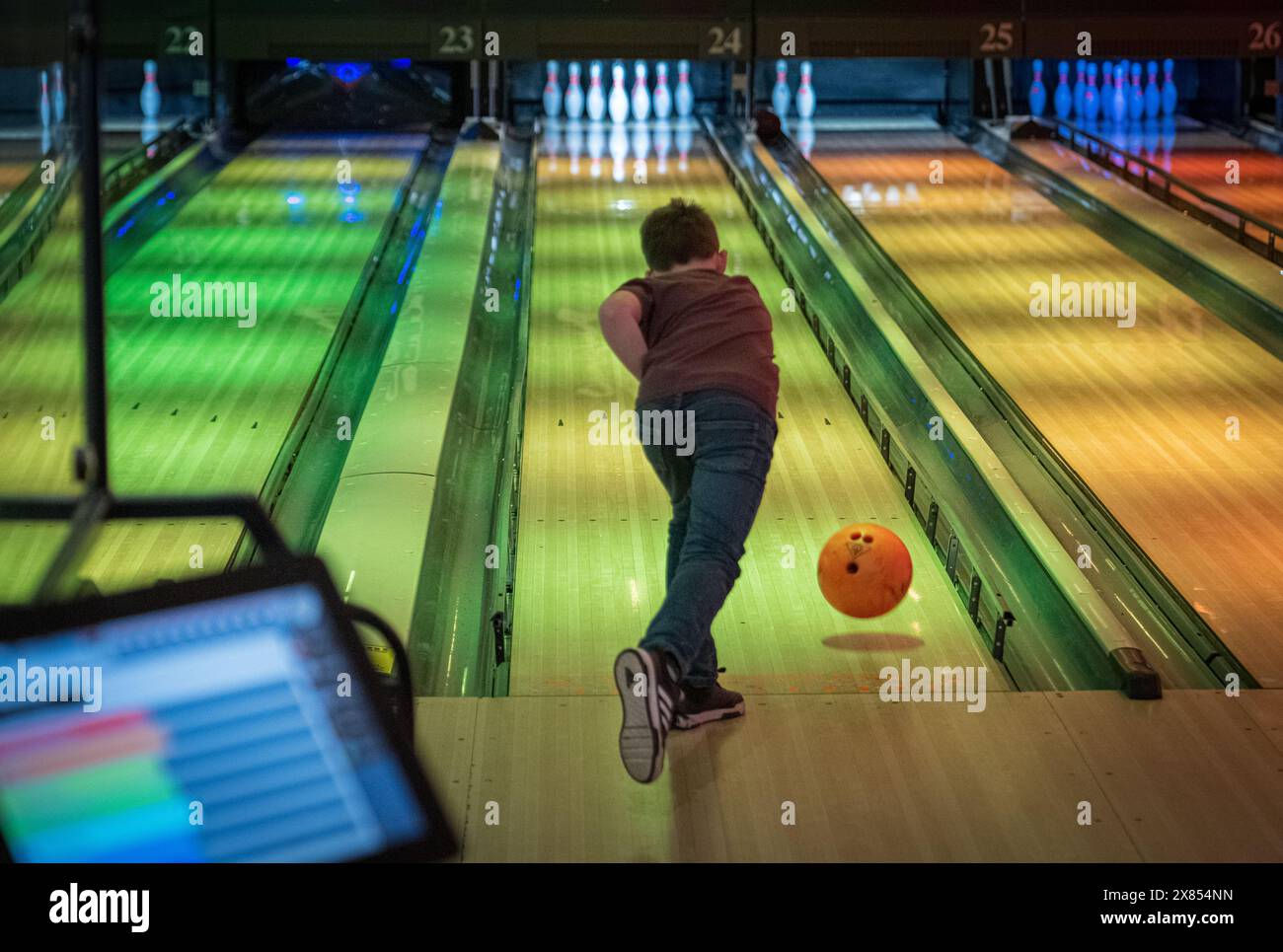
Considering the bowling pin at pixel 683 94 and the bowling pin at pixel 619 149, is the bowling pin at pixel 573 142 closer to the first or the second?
the bowling pin at pixel 619 149

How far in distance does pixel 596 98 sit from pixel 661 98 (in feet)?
1.40

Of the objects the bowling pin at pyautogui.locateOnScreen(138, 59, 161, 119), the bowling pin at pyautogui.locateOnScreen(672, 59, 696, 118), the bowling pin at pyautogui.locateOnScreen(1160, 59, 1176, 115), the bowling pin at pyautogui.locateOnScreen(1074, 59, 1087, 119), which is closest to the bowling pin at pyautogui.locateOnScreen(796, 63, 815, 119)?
the bowling pin at pyautogui.locateOnScreen(672, 59, 696, 118)

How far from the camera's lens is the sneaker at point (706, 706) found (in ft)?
10.0

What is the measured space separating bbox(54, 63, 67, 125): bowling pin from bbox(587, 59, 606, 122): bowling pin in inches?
366

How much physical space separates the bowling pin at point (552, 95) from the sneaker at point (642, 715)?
8829mm

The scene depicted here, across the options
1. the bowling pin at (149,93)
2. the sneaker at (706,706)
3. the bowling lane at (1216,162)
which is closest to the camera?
the sneaker at (706,706)

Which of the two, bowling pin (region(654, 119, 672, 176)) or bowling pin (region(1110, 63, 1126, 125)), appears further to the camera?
bowling pin (region(1110, 63, 1126, 125))

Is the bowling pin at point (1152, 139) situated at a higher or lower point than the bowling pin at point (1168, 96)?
lower

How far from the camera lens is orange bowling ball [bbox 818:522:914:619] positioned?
384 cm

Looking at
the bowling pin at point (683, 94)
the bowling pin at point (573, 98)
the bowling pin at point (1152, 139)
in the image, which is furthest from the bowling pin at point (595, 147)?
the bowling pin at point (1152, 139)

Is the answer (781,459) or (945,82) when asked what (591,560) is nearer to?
(781,459)

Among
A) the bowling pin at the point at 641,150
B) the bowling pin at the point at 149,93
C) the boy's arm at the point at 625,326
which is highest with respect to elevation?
the bowling pin at the point at 149,93

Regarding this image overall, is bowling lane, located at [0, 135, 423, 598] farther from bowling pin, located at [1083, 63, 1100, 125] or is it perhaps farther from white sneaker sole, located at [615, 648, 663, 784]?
bowling pin, located at [1083, 63, 1100, 125]
